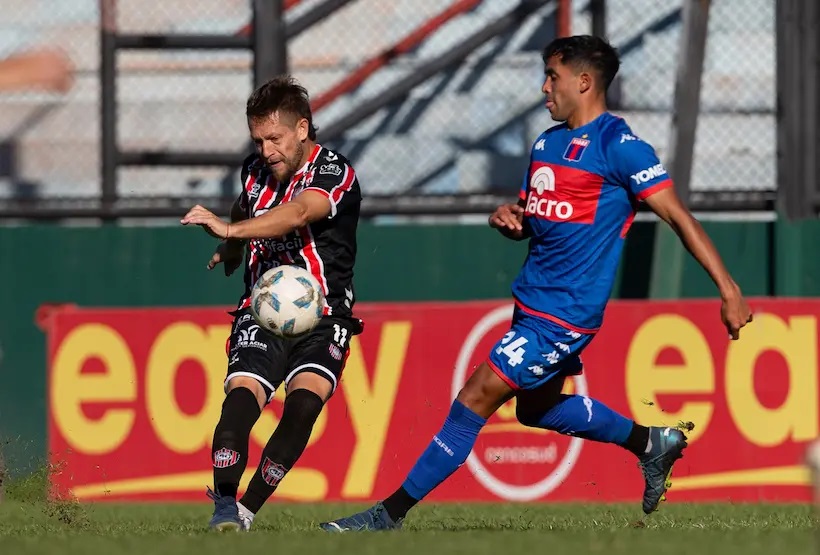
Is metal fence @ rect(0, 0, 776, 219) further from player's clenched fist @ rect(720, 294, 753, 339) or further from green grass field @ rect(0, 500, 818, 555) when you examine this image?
player's clenched fist @ rect(720, 294, 753, 339)

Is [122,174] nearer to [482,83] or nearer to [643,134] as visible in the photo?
[482,83]

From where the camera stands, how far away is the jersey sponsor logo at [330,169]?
6.55 meters

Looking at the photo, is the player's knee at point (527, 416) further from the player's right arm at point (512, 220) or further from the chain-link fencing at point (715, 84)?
the chain-link fencing at point (715, 84)

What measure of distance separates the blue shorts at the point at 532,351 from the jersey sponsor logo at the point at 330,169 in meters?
1.03

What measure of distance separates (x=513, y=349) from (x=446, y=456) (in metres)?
0.54

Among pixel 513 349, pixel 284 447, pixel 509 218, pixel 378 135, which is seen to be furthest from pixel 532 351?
pixel 378 135

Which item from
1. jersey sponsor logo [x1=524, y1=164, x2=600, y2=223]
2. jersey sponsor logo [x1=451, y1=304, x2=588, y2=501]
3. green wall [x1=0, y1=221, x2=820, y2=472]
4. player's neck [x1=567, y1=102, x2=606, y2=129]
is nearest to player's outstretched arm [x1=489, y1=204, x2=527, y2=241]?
jersey sponsor logo [x1=524, y1=164, x2=600, y2=223]

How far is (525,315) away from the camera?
251 inches

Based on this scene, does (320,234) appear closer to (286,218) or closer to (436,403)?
(286,218)

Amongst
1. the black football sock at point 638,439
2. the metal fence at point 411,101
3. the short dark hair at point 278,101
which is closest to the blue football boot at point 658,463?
the black football sock at point 638,439

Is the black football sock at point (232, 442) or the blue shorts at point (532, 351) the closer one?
the black football sock at point (232, 442)

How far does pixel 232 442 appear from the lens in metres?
6.11

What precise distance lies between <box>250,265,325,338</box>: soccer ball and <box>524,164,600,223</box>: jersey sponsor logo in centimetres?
103

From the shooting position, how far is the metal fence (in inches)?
478
